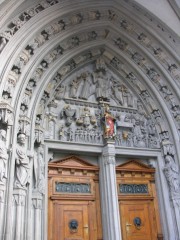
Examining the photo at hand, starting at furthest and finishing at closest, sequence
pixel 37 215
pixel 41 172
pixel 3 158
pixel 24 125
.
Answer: pixel 41 172 → pixel 24 125 → pixel 37 215 → pixel 3 158

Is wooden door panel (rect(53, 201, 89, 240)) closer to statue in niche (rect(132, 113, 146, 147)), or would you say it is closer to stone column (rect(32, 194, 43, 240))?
stone column (rect(32, 194, 43, 240))

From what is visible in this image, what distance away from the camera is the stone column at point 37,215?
4.37m

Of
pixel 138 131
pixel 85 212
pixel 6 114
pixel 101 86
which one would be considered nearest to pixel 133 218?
pixel 85 212

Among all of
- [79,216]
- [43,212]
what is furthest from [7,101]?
[79,216]

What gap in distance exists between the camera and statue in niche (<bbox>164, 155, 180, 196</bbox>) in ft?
18.5

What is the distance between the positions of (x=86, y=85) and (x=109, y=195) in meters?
2.49

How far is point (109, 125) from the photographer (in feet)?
19.0

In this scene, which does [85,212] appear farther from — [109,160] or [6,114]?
[6,114]

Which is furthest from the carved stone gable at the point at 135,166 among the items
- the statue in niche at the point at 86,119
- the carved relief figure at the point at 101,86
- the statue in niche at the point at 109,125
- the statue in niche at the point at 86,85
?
the statue in niche at the point at 86,85

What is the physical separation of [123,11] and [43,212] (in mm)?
4261

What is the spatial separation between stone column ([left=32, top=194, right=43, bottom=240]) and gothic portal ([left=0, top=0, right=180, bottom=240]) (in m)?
0.02

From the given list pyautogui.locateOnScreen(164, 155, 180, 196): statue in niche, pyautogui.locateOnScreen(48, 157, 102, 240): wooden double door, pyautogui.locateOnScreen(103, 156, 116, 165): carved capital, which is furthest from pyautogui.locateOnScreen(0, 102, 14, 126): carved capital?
pyautogui.locateOnScreen(164, 155, 180, 196): statue in niche

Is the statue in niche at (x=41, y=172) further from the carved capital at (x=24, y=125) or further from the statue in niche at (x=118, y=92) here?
the statue in niche at (x=118, y=92)

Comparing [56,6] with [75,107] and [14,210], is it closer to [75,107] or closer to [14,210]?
[75,107]
